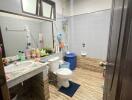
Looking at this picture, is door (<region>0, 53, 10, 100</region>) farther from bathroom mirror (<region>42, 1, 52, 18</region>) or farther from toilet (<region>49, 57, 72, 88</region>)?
bathroom mirror (<region>42, 1, 52, 18</region>)

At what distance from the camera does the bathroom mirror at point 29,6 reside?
1866 millimetres

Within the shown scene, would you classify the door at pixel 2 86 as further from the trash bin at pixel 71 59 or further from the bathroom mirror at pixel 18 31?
the trash bin at pixel 71 59

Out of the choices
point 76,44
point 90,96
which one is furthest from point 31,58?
point 76,44

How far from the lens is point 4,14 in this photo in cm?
160

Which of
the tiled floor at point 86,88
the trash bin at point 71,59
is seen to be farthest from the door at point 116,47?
the trash bin at point 71,59

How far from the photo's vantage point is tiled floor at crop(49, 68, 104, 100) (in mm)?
1888

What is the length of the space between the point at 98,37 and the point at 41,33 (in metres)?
1.72

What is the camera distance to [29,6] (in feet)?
6.47

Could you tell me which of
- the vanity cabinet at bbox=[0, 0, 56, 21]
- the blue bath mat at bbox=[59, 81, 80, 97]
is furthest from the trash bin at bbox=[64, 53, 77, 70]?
the vanity cabinet at bbox=[0, 0, 56, 21]

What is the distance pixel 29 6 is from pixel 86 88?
230 centimetres

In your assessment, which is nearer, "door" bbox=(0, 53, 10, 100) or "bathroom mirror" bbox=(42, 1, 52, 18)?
"door" bbox=(0, 53, 10, 100)

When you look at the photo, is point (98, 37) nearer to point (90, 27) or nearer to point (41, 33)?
point (90, 27)

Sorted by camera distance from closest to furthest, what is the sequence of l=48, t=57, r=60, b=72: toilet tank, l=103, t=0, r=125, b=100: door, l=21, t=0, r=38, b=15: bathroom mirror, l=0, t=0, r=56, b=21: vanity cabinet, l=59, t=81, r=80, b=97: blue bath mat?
1. l=103, t=0, r=125, b=100: door
2. l=0, t=0, r=56, b=21: vanity cabinet
3. l=21, t=0, r=38, b=15: bathroom mirror
4. l=59, t=81, r=80, b=97: blue bath mat
5. l=48, t=57, r=60, b=72: toilet tank

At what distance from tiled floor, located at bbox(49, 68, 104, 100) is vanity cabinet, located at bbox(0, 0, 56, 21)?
5.98ft
